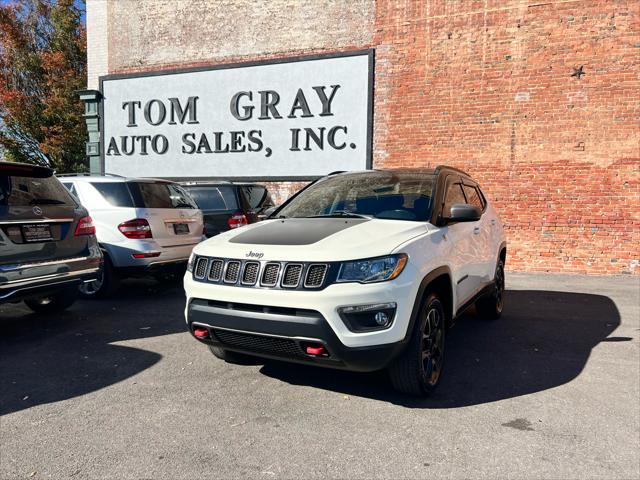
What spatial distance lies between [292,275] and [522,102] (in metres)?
8.66

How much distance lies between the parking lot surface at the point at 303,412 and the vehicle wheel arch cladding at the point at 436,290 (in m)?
0.61

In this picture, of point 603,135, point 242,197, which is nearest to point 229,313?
point 242,197

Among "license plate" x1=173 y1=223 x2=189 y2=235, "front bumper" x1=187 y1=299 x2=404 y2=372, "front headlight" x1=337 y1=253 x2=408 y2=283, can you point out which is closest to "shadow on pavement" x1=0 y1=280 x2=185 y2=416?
"license plate" x1=173 y1=223 x2=189 y2=235

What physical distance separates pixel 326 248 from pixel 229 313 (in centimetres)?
81

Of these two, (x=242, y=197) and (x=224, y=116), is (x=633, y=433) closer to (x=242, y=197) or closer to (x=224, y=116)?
(x=242, y=197)

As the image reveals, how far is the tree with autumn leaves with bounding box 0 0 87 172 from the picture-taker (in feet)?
70.4

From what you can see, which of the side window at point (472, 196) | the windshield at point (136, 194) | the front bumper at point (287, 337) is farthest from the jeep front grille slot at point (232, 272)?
the windshield at point (136, 194)

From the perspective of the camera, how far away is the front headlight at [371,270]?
3.05 m

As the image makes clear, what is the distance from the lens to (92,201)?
6.60 metres

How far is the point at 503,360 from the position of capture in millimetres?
4418

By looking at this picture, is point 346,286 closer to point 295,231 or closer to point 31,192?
point 295,231

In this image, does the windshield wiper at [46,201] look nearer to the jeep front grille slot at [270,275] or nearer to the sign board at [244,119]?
the jeep front grille slot at [270,275]

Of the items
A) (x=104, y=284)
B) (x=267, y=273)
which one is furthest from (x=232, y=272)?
(x=104, y=284)

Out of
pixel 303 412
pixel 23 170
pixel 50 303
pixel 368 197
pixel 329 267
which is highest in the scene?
→ pixel 23 170
